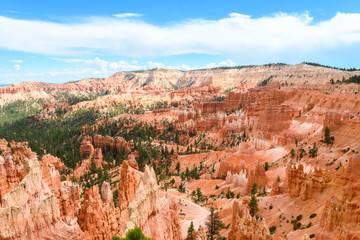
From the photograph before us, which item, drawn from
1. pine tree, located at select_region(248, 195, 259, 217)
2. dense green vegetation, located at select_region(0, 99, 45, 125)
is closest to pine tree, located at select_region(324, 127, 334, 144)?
pine tree, located at select_region(248, 195, 259, 217)

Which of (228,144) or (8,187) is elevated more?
(8,187)

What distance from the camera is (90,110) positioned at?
125500 millimetres

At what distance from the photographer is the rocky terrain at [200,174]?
42.7 feet

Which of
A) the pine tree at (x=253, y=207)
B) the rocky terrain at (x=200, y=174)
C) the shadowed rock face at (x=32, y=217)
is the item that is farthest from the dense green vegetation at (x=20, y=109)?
the pine tree at (x=253, y=207)

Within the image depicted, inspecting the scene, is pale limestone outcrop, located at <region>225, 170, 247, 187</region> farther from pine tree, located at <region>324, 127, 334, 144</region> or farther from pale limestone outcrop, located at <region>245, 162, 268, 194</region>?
pine tree, located at <region>324, 127, 334, 144</region>

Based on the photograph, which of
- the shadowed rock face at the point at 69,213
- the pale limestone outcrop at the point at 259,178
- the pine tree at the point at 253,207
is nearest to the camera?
the shadowed rock face at the point at 69,213

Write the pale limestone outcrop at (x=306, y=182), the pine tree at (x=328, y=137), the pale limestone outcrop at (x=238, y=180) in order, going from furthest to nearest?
1. the pale limestone outcrop at (x=238, y=180)
2. the pine tree at (x=328, y=137)
3. the pale limestone outcrop at (x=306, y=182)

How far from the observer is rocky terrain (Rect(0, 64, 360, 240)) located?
1302cm

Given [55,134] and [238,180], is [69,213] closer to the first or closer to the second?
[238,180]

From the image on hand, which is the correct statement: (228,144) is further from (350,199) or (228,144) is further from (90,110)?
(90,110)

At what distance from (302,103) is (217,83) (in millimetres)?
125263

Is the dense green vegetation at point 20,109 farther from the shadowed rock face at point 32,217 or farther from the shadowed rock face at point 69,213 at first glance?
the shadowed rock face at point 32,217

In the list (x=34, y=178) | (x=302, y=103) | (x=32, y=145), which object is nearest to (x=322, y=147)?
(x=34, y=178)

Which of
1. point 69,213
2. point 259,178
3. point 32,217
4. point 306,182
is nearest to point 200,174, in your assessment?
point 259,178
